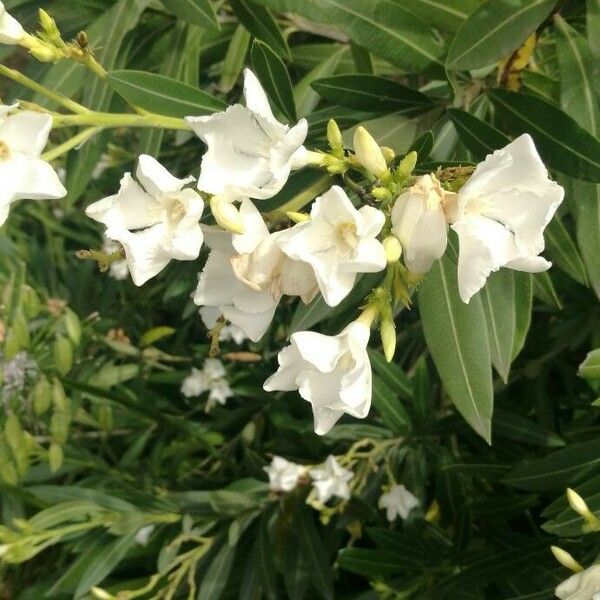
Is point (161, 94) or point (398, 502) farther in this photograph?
point (398, 502)

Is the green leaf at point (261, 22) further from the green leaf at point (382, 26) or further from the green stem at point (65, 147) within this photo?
the green stem at point (65, 147)

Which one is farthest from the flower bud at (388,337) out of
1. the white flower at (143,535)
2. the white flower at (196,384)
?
the white flower at (196,384)

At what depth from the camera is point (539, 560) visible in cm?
132

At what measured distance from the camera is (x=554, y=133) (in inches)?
36.3

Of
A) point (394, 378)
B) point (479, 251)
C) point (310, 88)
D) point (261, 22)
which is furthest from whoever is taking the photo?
point (394, 378)

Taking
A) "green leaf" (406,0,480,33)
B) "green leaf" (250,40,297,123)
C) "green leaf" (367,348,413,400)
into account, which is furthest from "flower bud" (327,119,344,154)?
"green leaf" (367,348,413,400)

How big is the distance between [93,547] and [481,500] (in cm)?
78

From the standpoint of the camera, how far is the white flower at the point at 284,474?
1.52 metres

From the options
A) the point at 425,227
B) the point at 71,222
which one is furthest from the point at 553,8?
the point at 71,222

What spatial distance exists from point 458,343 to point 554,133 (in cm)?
28

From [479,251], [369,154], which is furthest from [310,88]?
[479,251]

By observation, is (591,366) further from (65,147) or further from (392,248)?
(65,147)

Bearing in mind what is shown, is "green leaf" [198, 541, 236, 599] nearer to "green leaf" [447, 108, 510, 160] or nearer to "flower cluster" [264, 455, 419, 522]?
"flower cluster" [264, 455, 419, 522]

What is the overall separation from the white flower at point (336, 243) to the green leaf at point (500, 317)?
362mm
